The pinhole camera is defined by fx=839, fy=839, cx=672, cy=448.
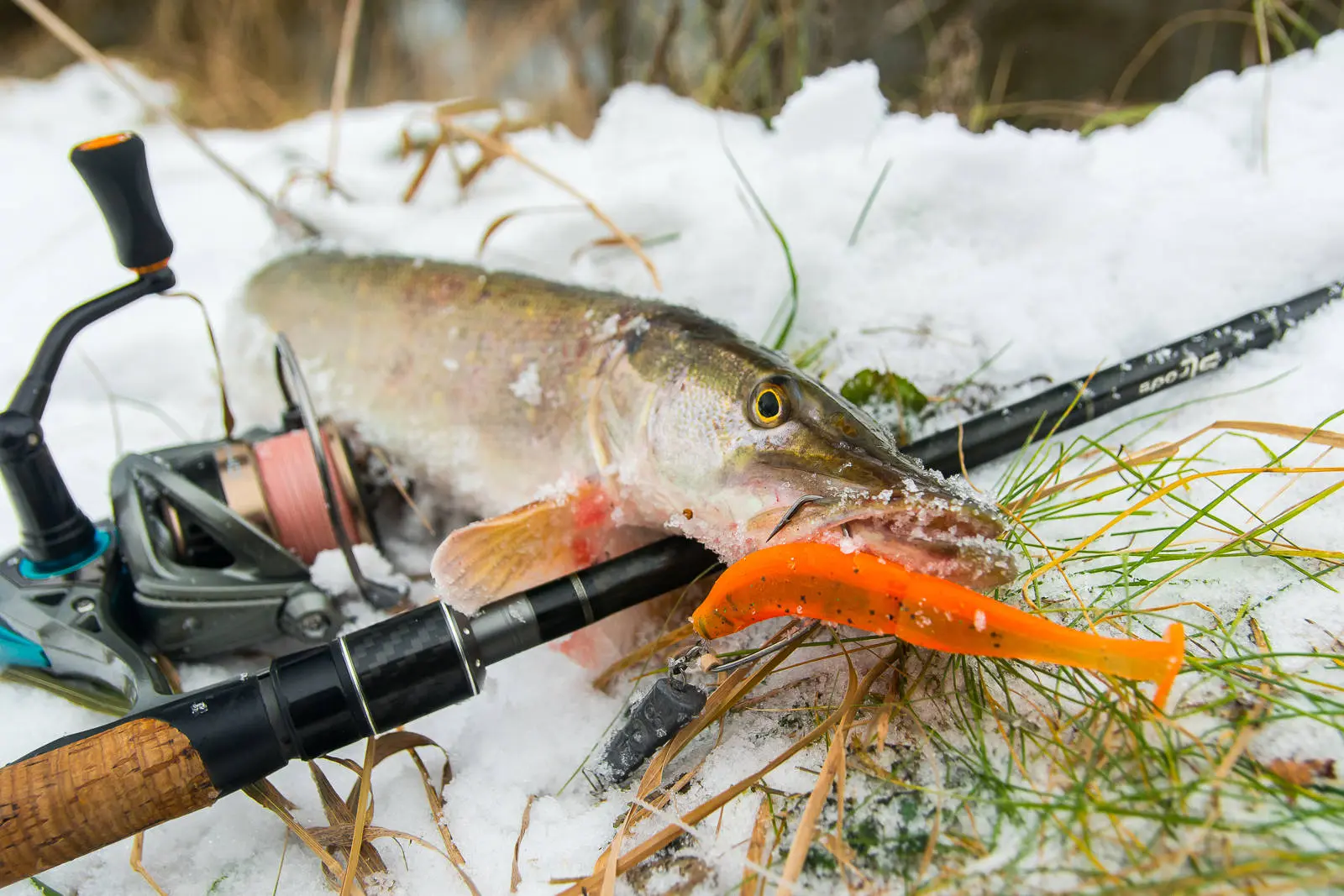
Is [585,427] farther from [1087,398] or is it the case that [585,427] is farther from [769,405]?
[1087,398]

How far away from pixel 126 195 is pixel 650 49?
442 cm

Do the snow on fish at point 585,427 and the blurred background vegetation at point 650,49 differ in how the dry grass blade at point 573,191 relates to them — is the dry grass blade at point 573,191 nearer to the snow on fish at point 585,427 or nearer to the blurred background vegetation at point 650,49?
the snow on fish at point 585,427

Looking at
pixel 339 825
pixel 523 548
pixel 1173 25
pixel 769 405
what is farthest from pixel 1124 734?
pixel 1173 25

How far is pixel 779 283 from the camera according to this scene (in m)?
2.36

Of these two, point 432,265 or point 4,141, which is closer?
point 432,265

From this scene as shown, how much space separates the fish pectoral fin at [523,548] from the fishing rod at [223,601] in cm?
9

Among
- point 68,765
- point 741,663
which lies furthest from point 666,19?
point 68,765

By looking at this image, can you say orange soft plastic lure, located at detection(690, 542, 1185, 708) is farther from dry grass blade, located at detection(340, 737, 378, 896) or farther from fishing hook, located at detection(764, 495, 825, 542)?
dry grass blade, located at detection(340, 737, 378, 896)

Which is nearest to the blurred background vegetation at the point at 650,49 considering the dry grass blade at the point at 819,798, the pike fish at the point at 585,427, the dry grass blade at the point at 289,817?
the pike fish at the point at 585,427

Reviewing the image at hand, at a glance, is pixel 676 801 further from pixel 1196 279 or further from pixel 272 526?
pixel 1196 279

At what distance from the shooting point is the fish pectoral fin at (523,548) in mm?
1556

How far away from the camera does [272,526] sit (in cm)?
189

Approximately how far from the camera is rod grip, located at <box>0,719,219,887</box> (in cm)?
120

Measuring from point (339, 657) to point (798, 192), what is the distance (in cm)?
188
